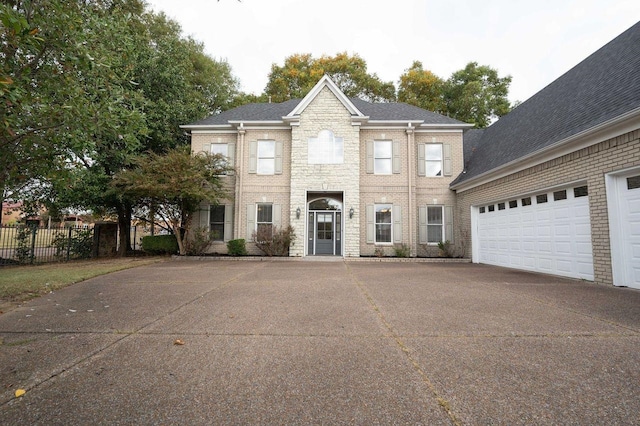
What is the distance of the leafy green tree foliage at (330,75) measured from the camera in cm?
2327

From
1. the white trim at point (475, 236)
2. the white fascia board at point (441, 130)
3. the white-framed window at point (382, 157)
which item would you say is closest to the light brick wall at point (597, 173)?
the white trim at point (475, 236)

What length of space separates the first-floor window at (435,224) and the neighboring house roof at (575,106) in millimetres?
1882

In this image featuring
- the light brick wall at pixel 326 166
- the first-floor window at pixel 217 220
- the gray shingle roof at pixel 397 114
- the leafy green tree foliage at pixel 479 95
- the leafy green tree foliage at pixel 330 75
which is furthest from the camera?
the leafy green tree foliage at pixel 330 75

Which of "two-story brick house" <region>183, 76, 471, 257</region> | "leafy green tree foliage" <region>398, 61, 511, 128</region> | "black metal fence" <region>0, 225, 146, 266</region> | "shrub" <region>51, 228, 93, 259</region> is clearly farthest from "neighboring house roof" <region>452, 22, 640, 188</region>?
"black metal fence" <region>0, 225, 146, 266</region>

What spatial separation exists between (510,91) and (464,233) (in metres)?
15.6

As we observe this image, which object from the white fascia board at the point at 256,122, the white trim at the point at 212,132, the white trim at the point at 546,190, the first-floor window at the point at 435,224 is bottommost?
the first-floor window at the point at 435,224

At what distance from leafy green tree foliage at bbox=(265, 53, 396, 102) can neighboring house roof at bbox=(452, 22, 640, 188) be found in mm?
13831

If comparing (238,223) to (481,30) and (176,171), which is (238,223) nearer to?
(176,171)

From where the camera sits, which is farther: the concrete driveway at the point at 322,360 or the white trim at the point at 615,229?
the white trim at the point at 615,229

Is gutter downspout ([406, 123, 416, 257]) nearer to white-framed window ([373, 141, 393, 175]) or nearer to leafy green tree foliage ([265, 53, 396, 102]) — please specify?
white-framed window ([373, 141, 393, 175])

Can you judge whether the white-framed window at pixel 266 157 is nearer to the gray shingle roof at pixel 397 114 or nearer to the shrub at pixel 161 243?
the gray shingle roof at pixel 397 114

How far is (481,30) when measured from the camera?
10750 mm

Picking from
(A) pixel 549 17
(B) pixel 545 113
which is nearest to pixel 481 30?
(A) pixel 549 17

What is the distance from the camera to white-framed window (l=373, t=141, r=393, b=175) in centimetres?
1311
